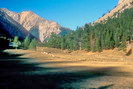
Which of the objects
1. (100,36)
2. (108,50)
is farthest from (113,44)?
(100,36)

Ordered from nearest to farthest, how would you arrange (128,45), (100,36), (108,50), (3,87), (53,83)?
(3,87)
(53,83)
(128,45)
(108,50)
(100,36)

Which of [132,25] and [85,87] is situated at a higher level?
[132,25]

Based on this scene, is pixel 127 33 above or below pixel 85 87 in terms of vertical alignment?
above

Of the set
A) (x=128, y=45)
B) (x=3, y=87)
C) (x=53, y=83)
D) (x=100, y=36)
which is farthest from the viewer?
(x=100, y=36)

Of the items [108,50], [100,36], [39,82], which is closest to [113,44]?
[108,50]

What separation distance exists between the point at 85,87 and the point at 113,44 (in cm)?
13950

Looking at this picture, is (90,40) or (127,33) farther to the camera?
(90,40)

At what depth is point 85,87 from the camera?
115 ft

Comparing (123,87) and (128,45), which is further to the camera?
(128,45)

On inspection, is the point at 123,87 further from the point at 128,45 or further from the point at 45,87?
the point at 128,45

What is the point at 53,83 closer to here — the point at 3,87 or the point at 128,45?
the point at 3,87

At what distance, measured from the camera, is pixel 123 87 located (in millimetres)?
35438

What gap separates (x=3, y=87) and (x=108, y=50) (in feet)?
459

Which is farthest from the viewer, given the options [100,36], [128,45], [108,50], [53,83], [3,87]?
[100,36]
